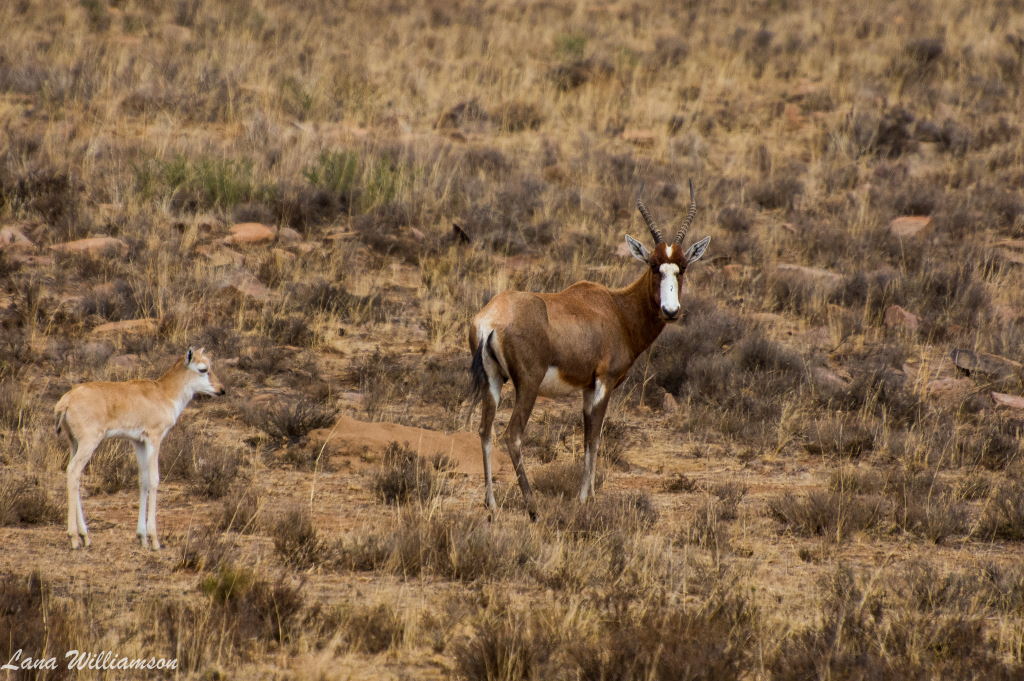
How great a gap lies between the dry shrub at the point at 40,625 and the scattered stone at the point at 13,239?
8.91 m

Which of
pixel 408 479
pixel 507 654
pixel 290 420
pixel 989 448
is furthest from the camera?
pixel 989 448

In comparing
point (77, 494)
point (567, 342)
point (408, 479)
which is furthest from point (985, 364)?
point (77, 494)

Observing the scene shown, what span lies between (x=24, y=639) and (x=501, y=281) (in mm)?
9265

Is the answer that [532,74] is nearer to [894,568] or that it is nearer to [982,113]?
[982,113]

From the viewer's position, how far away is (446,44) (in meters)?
25.4

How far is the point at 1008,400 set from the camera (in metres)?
11.7

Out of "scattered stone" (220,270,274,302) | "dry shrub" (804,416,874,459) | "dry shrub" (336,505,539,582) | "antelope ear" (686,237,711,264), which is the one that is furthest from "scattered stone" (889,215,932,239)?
"dry shrub" (336,505,539,582)

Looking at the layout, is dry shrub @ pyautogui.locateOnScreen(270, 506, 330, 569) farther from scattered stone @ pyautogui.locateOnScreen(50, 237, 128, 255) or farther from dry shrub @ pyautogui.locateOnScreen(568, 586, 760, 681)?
scattered stone @ pyautogui.locateOnScreen(50, 237, 128, 255)

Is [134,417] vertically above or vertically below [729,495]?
above

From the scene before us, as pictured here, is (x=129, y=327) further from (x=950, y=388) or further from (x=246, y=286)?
(x=950, y=388)

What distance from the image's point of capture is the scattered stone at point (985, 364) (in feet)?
40.8

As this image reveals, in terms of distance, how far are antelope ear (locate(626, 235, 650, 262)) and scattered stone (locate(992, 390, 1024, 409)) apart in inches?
172

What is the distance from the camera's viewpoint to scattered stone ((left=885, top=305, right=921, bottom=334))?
13828mm

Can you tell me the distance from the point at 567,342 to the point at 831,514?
2.23m
